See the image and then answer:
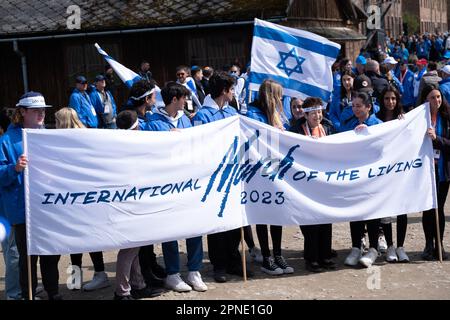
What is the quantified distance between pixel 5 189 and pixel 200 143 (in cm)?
187

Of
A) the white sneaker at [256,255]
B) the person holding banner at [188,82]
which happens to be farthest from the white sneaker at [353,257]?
the person holding banner at [188,82]

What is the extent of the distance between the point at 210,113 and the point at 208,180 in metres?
0.84

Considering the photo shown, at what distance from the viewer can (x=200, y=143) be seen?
6.81 meters

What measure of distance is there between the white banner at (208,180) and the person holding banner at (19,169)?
14 centimetres

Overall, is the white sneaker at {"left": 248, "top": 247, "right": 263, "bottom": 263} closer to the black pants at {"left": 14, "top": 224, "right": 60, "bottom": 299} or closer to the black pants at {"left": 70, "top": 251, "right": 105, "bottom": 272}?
the black pants at {"left": 70, "top": 251, "right": 105, "bottom": 272}

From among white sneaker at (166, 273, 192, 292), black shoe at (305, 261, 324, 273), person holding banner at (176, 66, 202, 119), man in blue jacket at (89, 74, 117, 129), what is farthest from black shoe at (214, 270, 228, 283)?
man in blue jacket at (89, 74, 117, 129)

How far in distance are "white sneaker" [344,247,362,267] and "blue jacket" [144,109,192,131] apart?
2324 mm

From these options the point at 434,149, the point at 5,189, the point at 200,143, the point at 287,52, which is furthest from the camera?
the point at 287,52

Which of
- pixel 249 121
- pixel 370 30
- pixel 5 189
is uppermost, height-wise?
pixel 370 30

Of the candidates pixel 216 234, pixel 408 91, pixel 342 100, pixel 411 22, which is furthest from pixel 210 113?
pixel 411 22

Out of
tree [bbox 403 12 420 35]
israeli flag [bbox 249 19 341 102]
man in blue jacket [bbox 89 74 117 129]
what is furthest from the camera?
tree [bbox 403 12 420 35]

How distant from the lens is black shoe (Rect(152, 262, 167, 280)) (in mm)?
7383
